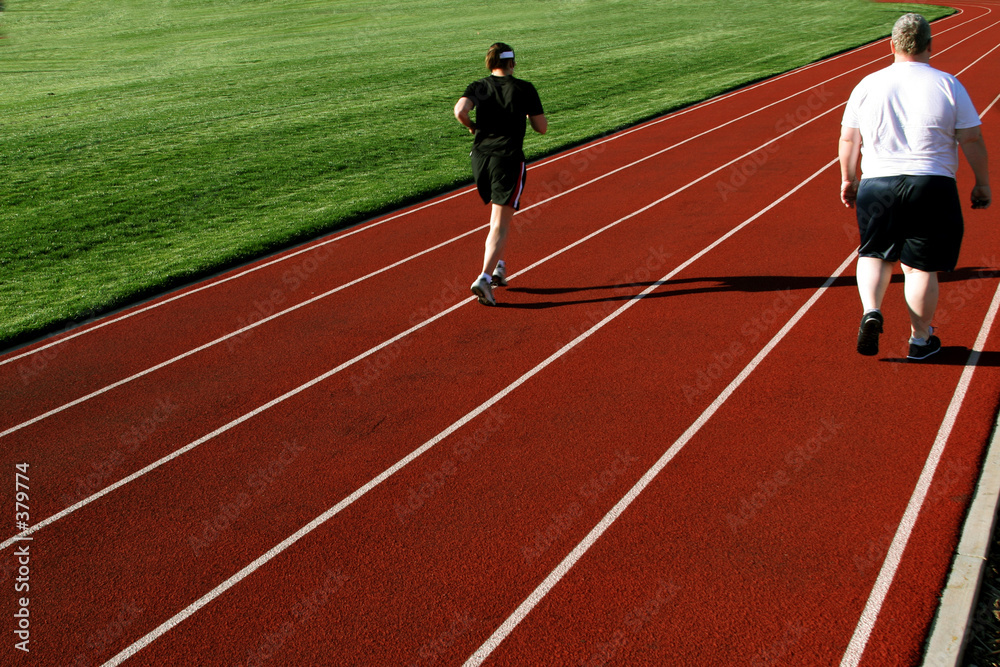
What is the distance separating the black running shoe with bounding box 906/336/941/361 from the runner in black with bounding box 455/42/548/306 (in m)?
3.24

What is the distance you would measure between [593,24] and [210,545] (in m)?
35.0

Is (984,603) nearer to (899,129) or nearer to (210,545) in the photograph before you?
(899,129)

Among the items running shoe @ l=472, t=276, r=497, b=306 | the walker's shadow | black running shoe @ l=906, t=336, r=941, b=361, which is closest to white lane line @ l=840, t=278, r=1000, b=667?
black running shoe @ l=906, t=336, r=941, b=361

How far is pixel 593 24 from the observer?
35.9 meters

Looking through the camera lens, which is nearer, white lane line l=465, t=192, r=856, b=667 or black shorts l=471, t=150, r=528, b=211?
white lane line l=465, t=192, r=856, b=667

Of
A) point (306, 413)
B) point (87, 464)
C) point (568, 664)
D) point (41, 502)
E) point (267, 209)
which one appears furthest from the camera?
point (267, 209)

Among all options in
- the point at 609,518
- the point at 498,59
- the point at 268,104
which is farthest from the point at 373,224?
the point at 268,104

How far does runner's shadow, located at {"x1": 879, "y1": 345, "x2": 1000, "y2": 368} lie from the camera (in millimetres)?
5664

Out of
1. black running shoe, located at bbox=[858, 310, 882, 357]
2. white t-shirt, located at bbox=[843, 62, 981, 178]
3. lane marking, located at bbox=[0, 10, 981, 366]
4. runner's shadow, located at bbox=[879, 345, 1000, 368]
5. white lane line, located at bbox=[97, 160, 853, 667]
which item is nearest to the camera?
white lane line, located at bbox=[97, 160, 853, 667]

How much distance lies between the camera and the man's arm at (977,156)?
515cm

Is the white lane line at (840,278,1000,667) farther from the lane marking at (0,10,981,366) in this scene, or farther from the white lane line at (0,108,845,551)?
the lane marking at (0,10,981,366)

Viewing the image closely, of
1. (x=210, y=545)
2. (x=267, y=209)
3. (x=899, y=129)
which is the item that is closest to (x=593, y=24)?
(x=267, y=209)

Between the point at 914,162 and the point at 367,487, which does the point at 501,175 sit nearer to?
the point at 914,162

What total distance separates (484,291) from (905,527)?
3.99 meters
